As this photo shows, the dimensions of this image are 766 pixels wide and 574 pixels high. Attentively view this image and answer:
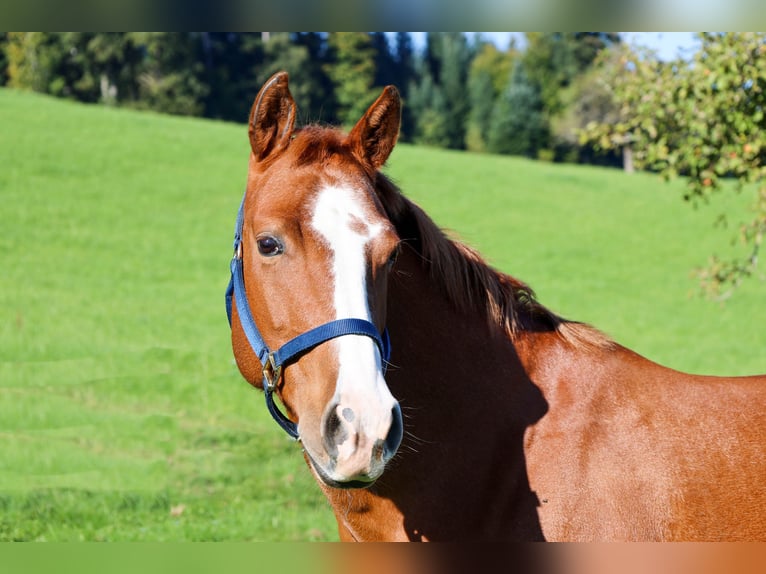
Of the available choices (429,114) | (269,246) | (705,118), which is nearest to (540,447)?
(269,246)

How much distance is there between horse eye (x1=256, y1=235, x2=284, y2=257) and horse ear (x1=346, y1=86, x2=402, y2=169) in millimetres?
495

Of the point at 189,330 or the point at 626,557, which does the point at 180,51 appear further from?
the point at 626,557

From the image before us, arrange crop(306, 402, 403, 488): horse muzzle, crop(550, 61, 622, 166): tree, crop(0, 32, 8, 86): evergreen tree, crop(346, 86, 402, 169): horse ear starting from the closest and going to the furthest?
1. crop(306, 402, 403, 488): horse muzzle
2. crop(346, 86, 402, 169): horse ear
3. crop(0, 32, 8, 86): evergreen tree
4. crop(550, 61, 622, 166): tree

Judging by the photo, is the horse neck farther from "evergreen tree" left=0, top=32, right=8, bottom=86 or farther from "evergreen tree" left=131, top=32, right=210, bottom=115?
"evergreen tree" left=0, top=32, right=8, bottom=86

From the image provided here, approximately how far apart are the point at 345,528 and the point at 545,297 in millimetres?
16634

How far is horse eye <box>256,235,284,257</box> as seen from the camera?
2.51m

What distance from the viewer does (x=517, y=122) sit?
48.8m

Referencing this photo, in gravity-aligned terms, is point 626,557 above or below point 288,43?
above

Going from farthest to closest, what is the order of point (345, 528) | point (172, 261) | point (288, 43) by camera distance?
point (288, 43) → point (172, 261) → point (345, 528)

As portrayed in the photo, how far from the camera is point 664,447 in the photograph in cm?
275

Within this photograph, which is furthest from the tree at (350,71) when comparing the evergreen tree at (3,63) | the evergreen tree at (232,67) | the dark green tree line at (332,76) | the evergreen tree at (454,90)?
the evergreen tree at (3,63)

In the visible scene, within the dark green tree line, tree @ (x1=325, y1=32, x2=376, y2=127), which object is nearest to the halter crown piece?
the dark green tree line
